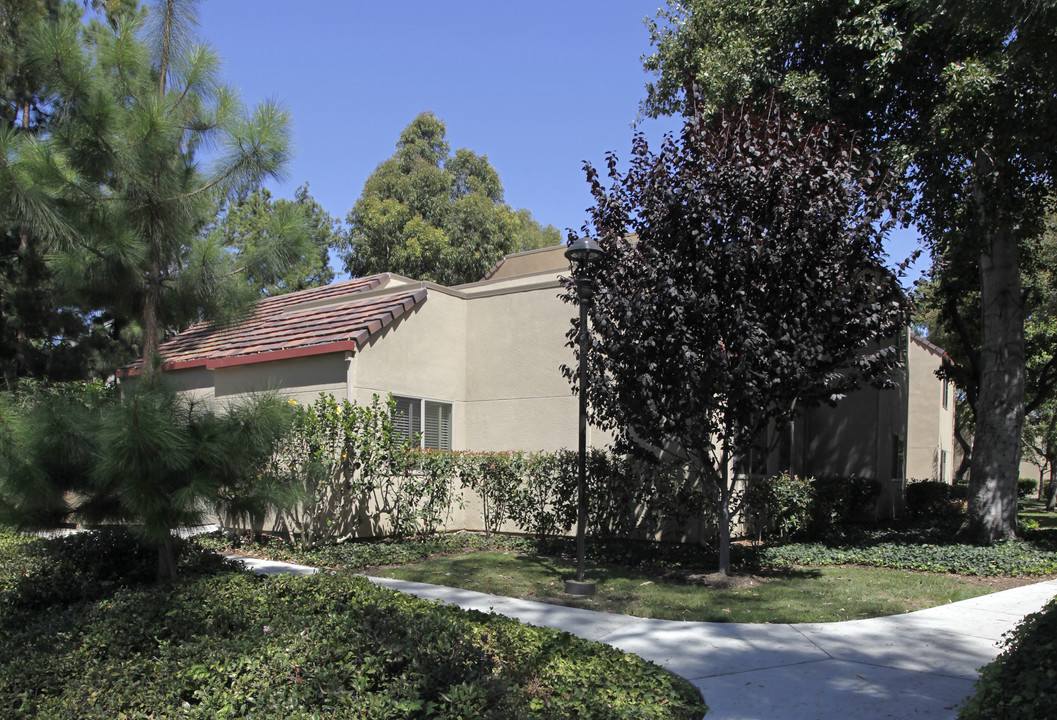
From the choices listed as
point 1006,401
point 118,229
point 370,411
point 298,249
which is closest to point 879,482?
point 1006,401

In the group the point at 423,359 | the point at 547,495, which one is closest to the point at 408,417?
the point at 423,359

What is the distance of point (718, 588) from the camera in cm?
927

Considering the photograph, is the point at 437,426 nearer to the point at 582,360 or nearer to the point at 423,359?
the point at 423,359

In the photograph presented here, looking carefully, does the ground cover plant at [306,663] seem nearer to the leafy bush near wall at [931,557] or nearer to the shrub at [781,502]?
the shrub at [781,502]

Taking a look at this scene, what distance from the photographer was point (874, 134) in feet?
45.4

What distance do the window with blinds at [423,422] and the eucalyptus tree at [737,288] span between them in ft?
14.3

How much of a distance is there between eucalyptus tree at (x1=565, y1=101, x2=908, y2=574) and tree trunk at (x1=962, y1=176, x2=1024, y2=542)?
4.74 meters

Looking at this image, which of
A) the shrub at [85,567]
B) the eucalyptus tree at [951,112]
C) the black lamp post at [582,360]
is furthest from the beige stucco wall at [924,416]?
the shrub at [85,567]

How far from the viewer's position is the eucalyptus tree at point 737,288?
884cm

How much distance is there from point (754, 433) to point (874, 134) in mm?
7307

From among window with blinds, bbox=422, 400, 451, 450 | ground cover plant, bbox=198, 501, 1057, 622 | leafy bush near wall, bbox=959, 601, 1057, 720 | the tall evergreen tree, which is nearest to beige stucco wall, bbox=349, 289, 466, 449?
window with blinds, bbox=422, 400, 451, 450

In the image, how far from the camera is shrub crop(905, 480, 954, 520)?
19359 millimetres

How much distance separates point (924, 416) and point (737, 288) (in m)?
16.1

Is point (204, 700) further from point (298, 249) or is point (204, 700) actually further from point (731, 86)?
point (731, 86)
